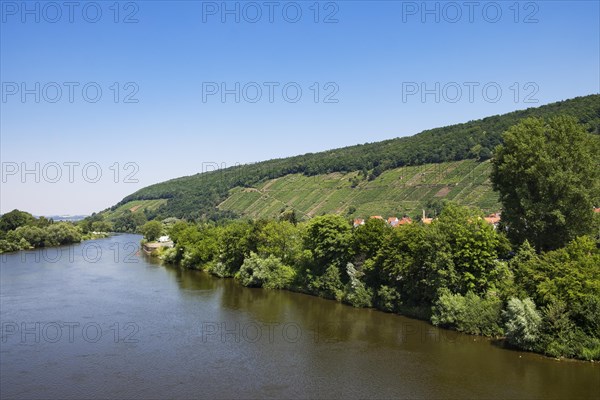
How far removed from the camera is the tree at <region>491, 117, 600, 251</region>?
3475 centimetres

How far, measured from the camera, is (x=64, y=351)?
3097 centimetres

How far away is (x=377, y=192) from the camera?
421 feet

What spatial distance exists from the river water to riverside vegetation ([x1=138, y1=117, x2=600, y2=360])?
4.91ft

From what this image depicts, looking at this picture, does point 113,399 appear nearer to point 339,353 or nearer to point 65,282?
point 339,353

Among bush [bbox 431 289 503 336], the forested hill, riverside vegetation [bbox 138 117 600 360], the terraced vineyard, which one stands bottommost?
bush [bbox 431 289 503 336]

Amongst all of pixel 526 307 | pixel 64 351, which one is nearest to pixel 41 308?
pixel 64 351

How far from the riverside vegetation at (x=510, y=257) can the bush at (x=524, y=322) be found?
62 millimetres

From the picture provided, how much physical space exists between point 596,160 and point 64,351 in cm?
4169

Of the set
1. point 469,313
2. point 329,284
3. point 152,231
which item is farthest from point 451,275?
point 152,231

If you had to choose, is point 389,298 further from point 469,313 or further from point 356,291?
point 469,313

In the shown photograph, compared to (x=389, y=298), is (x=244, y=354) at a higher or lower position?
lower

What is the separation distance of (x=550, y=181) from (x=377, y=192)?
93.9m

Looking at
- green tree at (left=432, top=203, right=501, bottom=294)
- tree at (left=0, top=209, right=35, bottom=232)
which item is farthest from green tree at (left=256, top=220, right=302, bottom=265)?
tree at (left=0, top=209, right=35, bottom=232)

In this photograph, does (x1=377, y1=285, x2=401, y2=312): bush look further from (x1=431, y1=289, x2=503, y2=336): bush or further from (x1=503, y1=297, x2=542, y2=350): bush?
(x1=503, y1=297, x2=542, y2=350): bush
